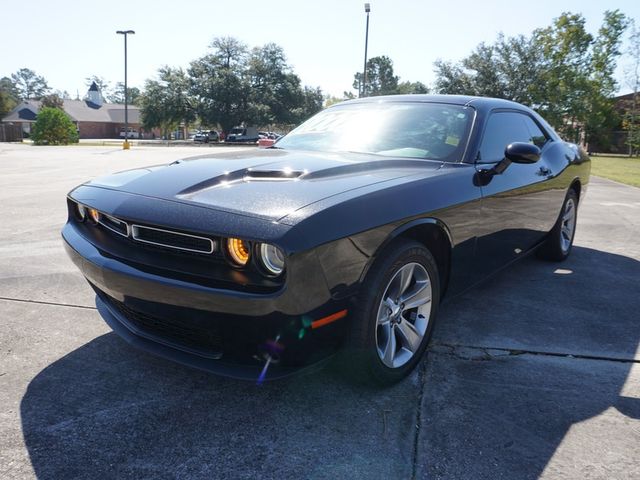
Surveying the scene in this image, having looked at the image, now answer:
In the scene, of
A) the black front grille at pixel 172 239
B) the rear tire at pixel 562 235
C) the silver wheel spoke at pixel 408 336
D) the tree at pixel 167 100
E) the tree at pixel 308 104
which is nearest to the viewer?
the black front grille at pixel 172 239

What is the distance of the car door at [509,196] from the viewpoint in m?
2.95

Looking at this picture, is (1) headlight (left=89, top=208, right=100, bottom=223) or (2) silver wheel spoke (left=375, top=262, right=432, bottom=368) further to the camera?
(1) headlight (left=89, top=208, right=100, bottom=223)

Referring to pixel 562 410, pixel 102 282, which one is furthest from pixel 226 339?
pixel 562 410

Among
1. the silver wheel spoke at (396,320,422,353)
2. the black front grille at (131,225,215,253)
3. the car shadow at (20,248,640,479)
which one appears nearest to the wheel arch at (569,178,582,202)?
the car shadow at (20,248,640,479)

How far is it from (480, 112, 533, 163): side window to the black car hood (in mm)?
524

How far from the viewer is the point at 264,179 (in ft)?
7.62

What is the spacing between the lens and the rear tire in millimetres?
4477

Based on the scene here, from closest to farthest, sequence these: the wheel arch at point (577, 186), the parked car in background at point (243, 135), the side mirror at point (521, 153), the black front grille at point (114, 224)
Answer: the black front grille at point (114, 224) < the side mirror at point (521, 153) < the wheel arch at point (577, 186) < the parked car in background at point (243, 135)

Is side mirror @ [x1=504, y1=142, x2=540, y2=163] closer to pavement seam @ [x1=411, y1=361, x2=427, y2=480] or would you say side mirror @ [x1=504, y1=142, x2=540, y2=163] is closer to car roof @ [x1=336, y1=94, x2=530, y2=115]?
car roof @ [x1=336, y1=94, x2=530, y2=115]

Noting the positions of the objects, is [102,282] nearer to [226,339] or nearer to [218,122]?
[226,339]

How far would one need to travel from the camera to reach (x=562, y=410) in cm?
223

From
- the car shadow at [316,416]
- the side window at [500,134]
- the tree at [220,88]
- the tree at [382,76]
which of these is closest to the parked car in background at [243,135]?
the tree at [220,88]

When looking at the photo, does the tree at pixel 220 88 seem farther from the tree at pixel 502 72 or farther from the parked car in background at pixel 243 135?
the tree at pixel 502 72

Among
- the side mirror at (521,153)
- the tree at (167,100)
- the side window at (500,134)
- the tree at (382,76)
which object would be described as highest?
the tree at (382,76)
